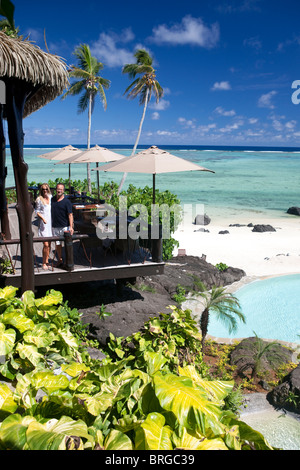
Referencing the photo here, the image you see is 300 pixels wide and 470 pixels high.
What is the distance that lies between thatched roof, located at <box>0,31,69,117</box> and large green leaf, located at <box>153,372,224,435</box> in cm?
526

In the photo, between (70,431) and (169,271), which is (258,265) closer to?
(169,271)

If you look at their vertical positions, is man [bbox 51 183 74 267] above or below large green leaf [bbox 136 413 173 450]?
above

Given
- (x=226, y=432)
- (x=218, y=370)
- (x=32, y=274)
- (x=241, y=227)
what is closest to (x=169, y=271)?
(x=218, y=370)

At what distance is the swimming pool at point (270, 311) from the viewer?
9.73 m

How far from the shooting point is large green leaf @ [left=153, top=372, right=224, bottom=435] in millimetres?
2252

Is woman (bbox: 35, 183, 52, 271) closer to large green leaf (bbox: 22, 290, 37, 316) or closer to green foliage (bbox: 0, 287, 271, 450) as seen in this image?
large green leaf (bbox: 22, 290, 37, 316)

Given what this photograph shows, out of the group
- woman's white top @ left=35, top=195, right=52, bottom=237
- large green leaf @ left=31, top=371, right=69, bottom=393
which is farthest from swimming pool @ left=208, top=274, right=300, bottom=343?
large green leaf @ left=31, top=371, right=69, bottom=393

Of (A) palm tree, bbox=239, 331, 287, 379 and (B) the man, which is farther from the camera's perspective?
(B) the man

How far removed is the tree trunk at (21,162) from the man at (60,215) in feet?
3.83

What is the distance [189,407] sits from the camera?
90.6 inches

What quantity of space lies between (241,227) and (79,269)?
21478 mm

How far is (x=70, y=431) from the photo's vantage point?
2189 millimetres

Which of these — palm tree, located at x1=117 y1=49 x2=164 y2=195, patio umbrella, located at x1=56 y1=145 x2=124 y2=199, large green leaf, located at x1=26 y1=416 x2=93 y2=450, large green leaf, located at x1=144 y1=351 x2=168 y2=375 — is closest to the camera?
large green leaf, located at x1=26 y1=416 x2=93 y2=450

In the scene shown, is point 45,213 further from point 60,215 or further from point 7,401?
point 7,401
